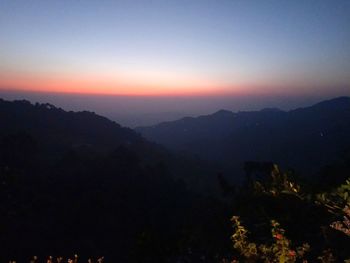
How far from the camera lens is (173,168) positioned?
7688cm

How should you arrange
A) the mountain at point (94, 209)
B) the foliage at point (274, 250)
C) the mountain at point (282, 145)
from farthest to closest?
the mountain at point (282, 145) < the mountain at point (94, 209) < the foliage at point (274, 250)

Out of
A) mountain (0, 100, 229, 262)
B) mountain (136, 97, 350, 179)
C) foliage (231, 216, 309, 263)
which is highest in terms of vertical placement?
foliage (231, 216, 309, 263)

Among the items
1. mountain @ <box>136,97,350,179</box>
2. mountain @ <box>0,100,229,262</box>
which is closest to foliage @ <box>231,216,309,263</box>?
mountain @ <box>0,100,229,262</box>

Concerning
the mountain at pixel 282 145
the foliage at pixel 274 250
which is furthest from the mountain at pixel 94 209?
the mountain at pixel 282 145

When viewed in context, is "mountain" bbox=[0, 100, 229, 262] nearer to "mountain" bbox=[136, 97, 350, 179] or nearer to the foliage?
the foliage

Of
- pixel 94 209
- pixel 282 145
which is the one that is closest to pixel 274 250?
pixel 94 209

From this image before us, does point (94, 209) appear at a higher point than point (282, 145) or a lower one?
higher

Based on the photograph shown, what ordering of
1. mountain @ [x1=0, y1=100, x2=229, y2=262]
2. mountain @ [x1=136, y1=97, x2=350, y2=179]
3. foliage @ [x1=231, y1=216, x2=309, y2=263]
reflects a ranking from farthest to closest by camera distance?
mountain @ [x1=136, y1=97, x2=350, y2=179], mountain @ [x1=0, y1=100, x2=229, y2=262], foliage @ [x1=231, y1=216, x2=309, y2=263]

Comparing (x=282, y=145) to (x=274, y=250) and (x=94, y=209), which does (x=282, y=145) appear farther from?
(x=274, y=250)

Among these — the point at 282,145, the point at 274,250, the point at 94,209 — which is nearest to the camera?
the point at 274,250

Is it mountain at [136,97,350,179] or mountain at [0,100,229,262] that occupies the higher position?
mountain at [0,100,229,262]

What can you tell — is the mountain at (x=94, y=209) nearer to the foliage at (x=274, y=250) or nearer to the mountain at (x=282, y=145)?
the foliage at (x=274, y=250)

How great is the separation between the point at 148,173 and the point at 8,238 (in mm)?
24000

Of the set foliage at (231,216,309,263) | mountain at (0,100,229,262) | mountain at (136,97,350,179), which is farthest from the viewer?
mountain at (136,97,350,179)
